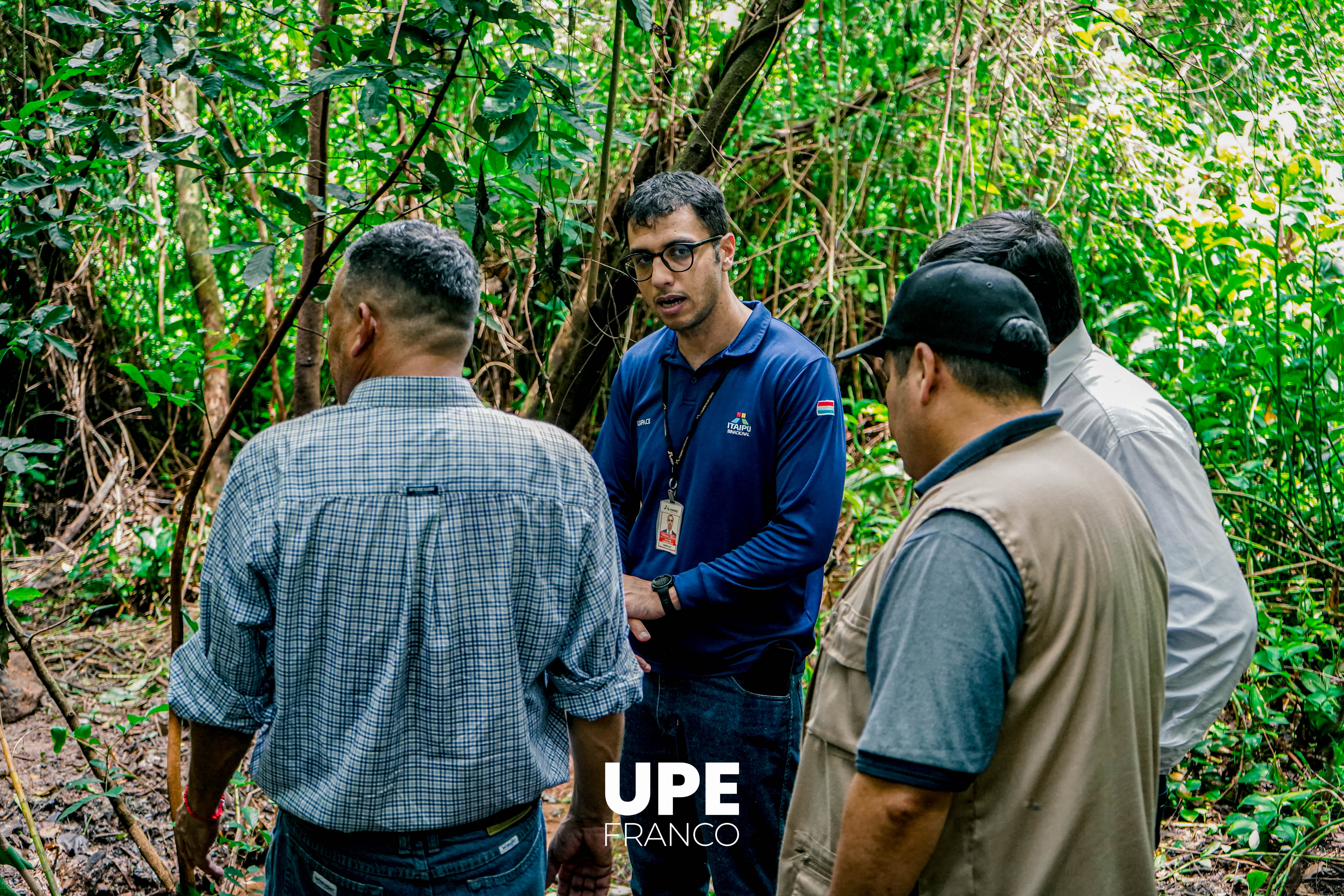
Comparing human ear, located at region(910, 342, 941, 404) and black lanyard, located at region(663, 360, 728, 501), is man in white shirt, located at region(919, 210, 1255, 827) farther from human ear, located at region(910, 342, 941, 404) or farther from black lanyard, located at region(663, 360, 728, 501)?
black lanyard, located at region(663, 360, 728, 501)

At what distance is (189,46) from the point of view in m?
2.58

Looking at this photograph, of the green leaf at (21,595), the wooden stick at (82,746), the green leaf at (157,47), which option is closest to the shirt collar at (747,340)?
the green leaf at (157,47)

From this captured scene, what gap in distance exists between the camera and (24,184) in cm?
237

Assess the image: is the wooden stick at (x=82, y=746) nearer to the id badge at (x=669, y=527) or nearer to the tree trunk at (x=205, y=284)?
the id badge at (x=669, y=527)

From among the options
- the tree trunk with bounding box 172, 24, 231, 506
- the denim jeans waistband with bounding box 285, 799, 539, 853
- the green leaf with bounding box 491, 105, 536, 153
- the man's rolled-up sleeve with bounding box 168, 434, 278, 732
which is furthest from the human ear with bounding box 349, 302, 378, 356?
the tree trunk with bounding box 172, 24, 231, 506

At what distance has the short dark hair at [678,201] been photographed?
256cm

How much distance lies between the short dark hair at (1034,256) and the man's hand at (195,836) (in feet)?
5.35

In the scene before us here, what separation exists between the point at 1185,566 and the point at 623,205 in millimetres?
2510

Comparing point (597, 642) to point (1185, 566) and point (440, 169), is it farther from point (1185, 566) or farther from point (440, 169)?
point (440, 169)

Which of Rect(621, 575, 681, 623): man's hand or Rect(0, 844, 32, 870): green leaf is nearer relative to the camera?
Rect(0, 844, 32, 870): green leaf

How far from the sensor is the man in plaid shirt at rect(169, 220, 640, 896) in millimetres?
1564

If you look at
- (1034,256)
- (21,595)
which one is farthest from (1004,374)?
(21,595)

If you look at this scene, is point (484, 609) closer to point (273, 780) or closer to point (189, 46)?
point (273, 780)

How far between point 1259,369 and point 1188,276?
86 centimetres
